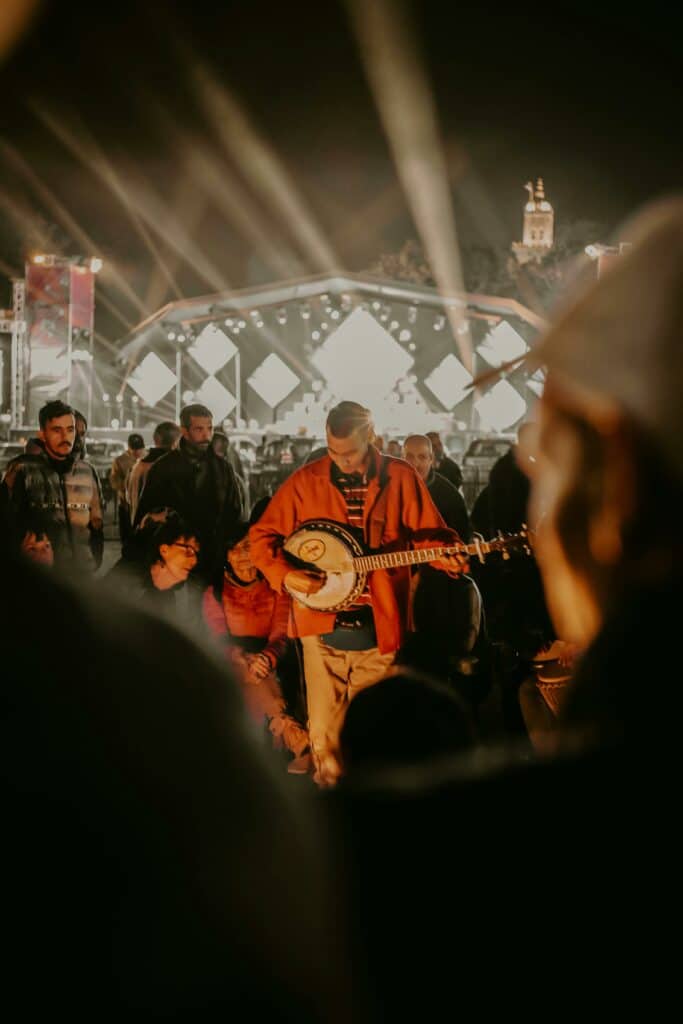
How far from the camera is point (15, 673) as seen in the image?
104cm

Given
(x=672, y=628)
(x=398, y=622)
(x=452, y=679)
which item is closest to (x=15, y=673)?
(x=672, y=628)

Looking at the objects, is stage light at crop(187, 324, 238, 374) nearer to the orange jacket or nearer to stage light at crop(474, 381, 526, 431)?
stage light at crop(474, 381, 526, 431)

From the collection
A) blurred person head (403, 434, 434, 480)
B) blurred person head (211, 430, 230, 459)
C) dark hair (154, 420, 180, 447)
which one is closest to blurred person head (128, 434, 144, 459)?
dark hair (154, 420, 180, 447)

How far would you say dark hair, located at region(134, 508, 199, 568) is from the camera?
703cm

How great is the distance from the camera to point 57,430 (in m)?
7.62

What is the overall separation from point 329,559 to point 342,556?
81 mm

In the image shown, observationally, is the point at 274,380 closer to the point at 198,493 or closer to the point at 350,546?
the point at 198,493

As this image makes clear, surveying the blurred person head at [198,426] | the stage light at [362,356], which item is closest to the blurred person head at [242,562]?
the blurred person head at [198,426]

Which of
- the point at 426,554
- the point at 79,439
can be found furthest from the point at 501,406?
the point at 426,554

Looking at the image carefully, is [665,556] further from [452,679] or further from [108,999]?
[452,679]

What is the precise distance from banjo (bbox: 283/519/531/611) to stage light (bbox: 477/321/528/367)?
106ft

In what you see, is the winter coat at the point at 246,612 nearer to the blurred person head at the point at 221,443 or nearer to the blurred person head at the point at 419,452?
the blurred person head at the point at 419,452

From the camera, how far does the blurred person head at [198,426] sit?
890 cm

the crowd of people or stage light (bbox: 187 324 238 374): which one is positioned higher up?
stage light (bbox: 187 324 238 374)
